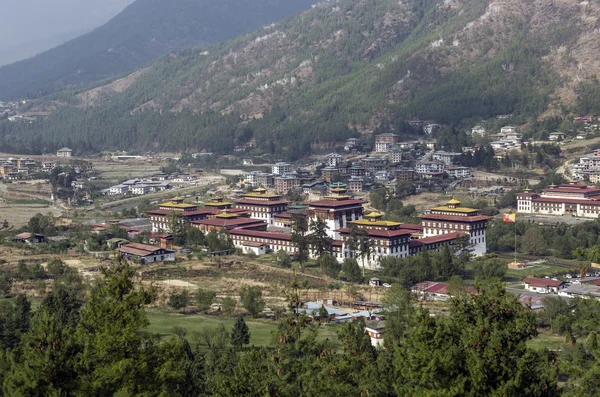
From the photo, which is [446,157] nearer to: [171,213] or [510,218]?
[510,218]

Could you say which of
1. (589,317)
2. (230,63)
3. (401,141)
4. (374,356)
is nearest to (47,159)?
(401,141)

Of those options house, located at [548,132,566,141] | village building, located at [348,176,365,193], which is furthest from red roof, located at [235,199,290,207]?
house, located at [548,132,566,141]

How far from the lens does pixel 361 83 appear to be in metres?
154

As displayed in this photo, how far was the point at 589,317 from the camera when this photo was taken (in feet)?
68.6

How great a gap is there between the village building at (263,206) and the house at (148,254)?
1624 centimetres

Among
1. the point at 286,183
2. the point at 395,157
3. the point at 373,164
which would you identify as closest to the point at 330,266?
the point at 286,183

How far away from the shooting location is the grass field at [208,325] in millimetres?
39969

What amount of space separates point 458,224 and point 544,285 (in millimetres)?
15633

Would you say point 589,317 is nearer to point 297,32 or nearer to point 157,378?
point 157,378

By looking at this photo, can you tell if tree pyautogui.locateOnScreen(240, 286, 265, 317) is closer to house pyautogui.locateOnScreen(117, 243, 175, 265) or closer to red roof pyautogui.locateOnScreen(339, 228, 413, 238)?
house pyautogui.locateOnScreen(117, 243, 175, 265)

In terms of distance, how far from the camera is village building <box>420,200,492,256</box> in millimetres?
64938

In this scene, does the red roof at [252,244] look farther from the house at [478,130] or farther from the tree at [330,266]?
the house at [478,130]

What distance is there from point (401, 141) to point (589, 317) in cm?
10303

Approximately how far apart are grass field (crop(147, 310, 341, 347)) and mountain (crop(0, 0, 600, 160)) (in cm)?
7989
